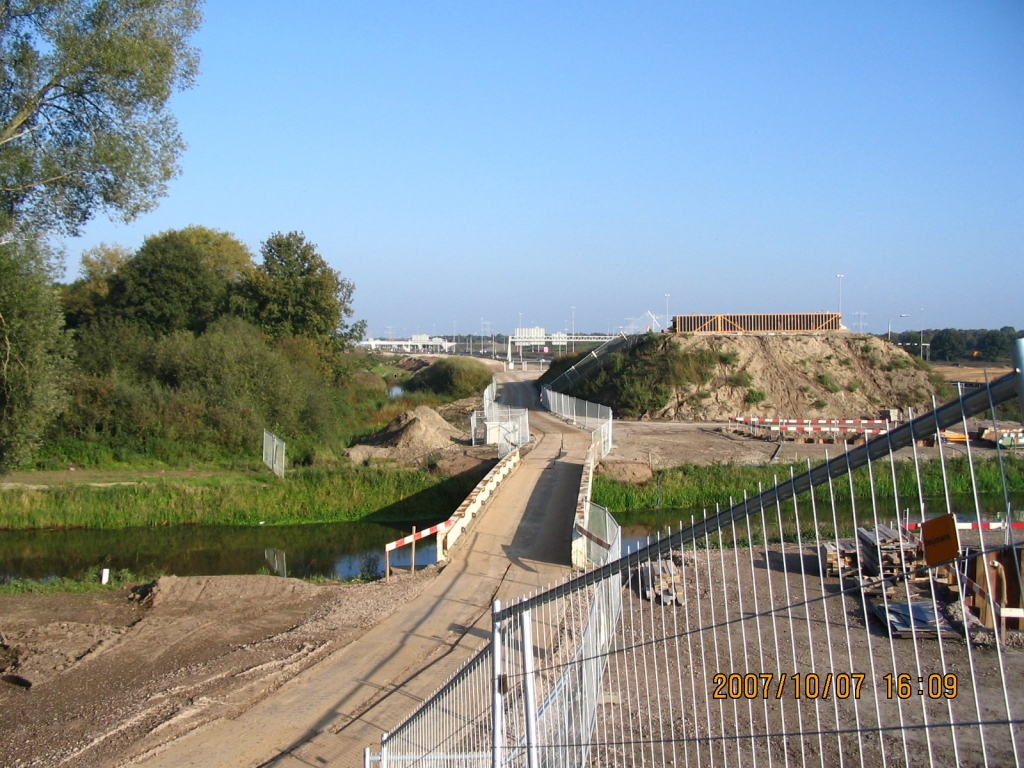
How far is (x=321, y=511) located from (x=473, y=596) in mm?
15155

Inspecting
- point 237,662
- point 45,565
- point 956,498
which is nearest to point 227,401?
point 45,565

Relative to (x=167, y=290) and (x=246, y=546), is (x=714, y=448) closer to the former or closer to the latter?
(x=246, y=546)

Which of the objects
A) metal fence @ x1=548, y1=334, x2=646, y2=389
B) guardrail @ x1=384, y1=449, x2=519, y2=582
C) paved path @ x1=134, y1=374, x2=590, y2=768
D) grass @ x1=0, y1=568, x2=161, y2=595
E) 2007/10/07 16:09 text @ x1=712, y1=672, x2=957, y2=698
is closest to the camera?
2007/10/07 16:09 text @ x1=712, y1=672, x2=957, y2=698

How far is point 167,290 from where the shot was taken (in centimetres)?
4738

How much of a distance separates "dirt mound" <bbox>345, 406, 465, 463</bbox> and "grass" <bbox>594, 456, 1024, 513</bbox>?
7.69 meters

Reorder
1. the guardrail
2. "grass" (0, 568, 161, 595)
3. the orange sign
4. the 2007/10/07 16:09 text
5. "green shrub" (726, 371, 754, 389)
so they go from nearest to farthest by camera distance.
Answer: the orange sign
the 2007/10/07 16:09 text
the guardrail
"grass" (0, 568, 161, 595)
"green shrub" (726, 371, 754, 389)

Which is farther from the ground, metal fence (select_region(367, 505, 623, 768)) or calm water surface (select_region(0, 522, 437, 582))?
metal fence (select_region(367, 505, 623, 768))

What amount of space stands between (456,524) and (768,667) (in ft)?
32.0

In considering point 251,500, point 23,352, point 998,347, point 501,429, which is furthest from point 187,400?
point 998,347

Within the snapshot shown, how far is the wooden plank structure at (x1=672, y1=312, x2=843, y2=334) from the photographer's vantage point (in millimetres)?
53906

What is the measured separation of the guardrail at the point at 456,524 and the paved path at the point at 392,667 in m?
0.27

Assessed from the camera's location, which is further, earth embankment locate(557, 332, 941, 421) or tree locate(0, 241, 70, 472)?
earth embankment locate(557, 332, 941, 421)

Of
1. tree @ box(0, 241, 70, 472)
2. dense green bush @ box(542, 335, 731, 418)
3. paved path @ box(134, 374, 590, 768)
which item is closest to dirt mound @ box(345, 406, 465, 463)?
paved path @ box(134, 374, 590, 768)

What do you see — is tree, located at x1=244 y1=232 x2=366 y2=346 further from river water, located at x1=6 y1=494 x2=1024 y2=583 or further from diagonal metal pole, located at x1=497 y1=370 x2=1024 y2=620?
diagonal metal pole, located at x1=497 y1=370 x2=1024 y2=620
